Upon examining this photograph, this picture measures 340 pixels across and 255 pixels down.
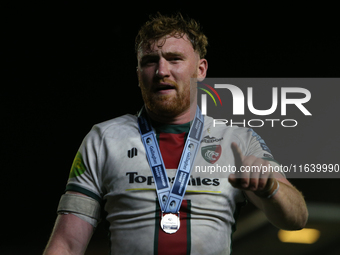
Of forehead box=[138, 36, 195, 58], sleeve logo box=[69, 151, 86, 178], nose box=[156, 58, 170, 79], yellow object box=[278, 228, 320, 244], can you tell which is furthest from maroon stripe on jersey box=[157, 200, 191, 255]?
yellow object box=[278, 228, 320, 244]

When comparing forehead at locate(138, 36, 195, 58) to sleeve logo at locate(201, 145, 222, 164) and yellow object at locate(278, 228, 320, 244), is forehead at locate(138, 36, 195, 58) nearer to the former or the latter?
sleeve logo at locate(201, 145, 222, 164)

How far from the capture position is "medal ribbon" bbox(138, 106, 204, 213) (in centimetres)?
137

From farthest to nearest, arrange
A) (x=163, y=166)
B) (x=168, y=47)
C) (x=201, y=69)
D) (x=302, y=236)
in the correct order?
(x=302, y=236) < (x=201, y=69) < (x=168, y=47) < (x=163, y=166)

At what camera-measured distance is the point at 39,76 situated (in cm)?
340

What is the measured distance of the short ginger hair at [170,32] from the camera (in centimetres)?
160

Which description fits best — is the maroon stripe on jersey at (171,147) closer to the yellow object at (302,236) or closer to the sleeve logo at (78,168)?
the sleeve logo at (78,168)

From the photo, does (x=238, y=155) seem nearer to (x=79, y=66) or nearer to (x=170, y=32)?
(x=170, y=32)

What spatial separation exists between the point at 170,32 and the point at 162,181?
0.63 meters

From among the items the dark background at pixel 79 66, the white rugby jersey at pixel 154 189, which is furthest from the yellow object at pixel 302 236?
the white rugby jersey at pixel 154 189

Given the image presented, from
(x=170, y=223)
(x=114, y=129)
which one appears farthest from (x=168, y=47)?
(x=170, y=223)

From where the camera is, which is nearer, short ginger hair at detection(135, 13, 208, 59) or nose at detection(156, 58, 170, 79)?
nose at detection(156, 58, 170, 79)

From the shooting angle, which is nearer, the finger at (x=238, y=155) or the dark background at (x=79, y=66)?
the finger at (x=238, y=155)

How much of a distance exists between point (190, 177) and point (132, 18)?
6.95 feet

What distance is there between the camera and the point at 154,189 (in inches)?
54.8
